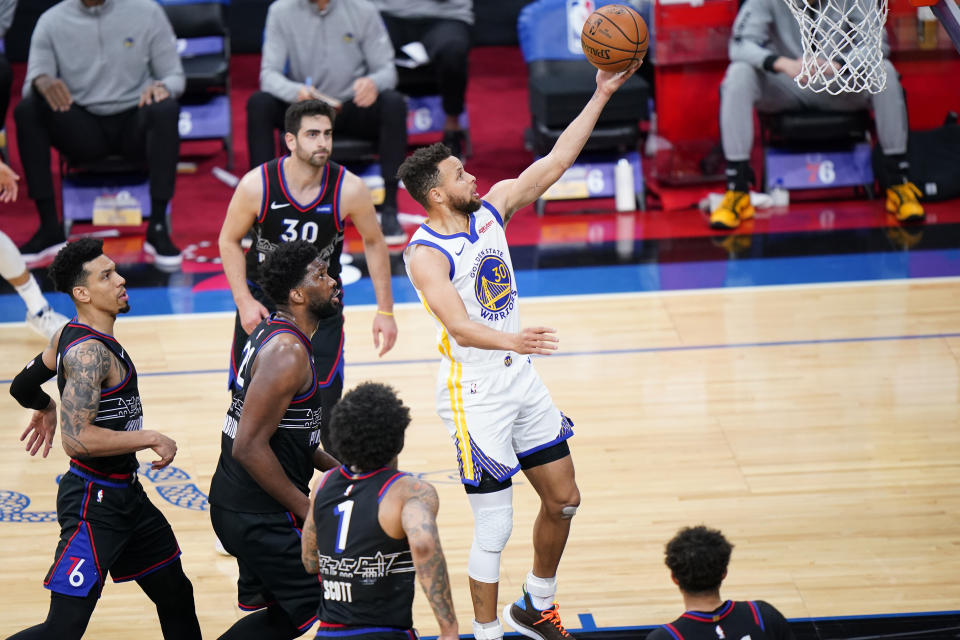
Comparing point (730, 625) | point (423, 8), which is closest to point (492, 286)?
point (730, 625)

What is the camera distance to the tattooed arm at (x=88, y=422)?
3.84 metres

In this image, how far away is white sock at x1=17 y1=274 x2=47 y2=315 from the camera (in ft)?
24.0

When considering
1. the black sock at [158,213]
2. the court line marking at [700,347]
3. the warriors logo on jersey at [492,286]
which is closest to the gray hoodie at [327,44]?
the black sock at [158,213]

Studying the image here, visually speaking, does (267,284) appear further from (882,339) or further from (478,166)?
(478,166)

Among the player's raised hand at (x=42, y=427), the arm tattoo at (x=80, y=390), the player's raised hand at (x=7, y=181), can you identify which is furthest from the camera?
the player's raised hand at (x=7, y=181)

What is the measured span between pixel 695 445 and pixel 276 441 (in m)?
2.60

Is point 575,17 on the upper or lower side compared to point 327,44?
upper

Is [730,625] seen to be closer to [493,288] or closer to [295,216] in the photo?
[493,288]

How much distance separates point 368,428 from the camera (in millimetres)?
3236

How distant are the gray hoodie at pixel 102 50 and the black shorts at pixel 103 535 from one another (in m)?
5.40

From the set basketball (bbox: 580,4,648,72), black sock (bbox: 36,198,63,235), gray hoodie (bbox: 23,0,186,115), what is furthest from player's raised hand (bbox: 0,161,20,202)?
basketball (bbox: 580,4,648,72)

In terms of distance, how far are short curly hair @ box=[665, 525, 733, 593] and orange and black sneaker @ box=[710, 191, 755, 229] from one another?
6.10 meters

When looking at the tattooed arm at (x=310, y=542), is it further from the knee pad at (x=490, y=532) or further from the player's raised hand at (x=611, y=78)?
the player's raised hand at (x=611, y=78)

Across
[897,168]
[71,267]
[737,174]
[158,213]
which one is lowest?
[158,213]
